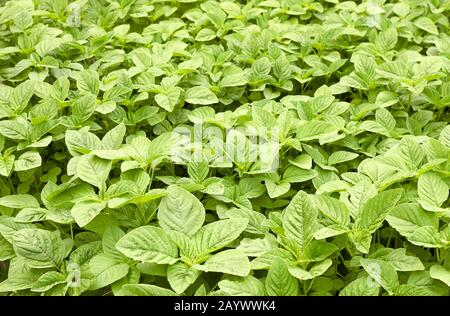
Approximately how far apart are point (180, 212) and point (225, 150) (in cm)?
27

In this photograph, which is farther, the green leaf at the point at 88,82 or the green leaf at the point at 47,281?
the green leaf at the point at 88,82

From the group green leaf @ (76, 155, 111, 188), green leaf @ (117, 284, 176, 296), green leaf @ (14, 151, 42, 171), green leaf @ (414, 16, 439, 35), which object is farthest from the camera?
green leaf @ (414, 16, 439, 35)

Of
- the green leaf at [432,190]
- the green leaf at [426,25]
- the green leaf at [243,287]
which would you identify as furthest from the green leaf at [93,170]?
the green leaf at [426,25]

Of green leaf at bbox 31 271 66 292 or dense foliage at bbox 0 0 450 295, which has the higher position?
dense foliage at bbox 0 0 450 295

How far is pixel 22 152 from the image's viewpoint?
1.40 meters

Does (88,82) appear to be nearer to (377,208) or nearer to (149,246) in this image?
(149,246)

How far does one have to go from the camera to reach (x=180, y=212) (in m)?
1.08

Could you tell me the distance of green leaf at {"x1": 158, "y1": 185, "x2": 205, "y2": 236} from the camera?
1.07 metres

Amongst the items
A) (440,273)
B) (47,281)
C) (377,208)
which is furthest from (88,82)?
(440,273)

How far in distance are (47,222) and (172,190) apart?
366 mm

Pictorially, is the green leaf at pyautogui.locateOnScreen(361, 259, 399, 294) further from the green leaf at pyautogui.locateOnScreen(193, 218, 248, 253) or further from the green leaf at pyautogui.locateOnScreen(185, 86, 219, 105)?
the green leaf at pyautogui.locateOnScreen(185, 86, 219, 105)

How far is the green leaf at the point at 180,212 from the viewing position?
42.0 inches

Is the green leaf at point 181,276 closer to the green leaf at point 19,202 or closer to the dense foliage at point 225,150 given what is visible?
the dense foliage at point 225,150

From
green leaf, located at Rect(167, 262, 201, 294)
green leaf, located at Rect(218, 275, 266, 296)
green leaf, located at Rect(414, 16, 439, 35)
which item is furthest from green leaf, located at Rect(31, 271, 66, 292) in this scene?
green leaf, located at Rect(414, 16, 439, 35)
